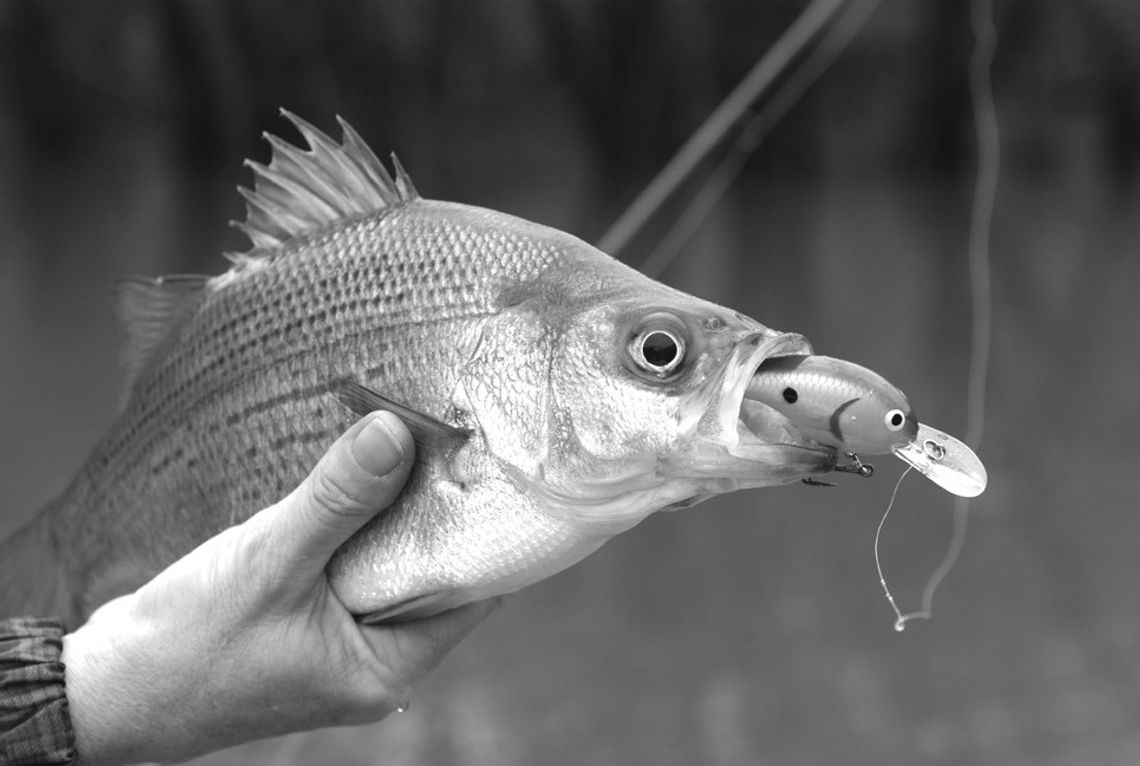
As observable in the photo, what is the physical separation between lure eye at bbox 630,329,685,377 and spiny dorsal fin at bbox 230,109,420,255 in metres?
0.49

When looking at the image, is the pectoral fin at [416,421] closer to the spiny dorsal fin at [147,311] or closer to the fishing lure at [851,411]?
the fishing lure at [851,411]

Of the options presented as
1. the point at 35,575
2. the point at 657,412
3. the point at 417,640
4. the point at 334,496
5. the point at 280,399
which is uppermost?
the point at 657,412

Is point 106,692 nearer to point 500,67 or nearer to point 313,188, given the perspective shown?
point 313,188

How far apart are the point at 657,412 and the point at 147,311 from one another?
98 centimetres

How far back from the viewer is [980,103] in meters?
18.4

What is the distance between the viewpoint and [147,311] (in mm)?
2178

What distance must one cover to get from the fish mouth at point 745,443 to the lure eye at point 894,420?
70 mm

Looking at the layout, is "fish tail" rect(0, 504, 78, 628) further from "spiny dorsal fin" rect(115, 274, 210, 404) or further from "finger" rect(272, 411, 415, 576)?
"finger" rect(272, 411, 415, 576)

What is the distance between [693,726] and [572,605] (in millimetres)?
1319

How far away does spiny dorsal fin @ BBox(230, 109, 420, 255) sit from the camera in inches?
77.0

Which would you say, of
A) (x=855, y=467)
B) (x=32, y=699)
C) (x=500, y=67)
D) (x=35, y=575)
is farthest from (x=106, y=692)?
(x=500, y=67)

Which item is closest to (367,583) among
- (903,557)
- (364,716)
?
(364,716)

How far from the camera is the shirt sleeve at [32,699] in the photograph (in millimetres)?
1817

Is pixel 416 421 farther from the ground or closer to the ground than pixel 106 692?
farther from the ground
